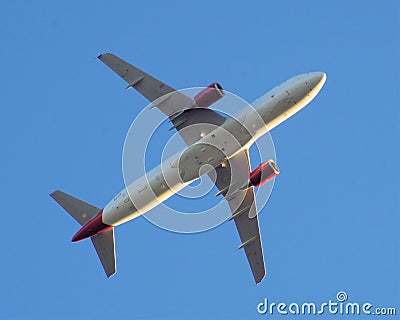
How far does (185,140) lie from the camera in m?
79.2

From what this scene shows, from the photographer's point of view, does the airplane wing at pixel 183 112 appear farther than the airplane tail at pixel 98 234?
No

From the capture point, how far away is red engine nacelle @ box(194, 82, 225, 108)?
249 feet

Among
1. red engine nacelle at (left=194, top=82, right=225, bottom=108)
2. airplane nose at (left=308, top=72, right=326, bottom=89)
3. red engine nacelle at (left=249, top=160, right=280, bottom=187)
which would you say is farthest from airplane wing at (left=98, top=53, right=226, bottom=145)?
airplane nose at (left=308, top=72, right=326, bottom=89)

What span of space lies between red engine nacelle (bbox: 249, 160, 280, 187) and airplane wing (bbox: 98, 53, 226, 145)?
6167 millimetres

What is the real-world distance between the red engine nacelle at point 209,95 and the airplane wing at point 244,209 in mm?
6315

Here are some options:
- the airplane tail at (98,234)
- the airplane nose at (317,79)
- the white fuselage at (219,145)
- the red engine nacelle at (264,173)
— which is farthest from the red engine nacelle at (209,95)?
the airplane tail at (98,234)

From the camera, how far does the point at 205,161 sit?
7612 cm

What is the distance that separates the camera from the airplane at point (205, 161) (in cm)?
7419

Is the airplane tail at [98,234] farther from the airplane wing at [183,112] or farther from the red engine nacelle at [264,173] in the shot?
the red engine nacelle at [264,173]

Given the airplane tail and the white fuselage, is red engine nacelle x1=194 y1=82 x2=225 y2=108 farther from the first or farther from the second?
the airplane tail

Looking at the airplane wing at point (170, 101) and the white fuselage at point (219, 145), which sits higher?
the airplane wing at point (170, 101)

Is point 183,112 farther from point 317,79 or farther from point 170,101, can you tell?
point 317,79

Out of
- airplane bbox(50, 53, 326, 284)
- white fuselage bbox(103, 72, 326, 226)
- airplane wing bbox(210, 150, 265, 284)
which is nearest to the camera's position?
white fuselage bbox(103, 72, 326, 226)

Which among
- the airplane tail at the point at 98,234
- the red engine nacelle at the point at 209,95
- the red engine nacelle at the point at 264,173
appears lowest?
the airplane tail at the point at 98,234
